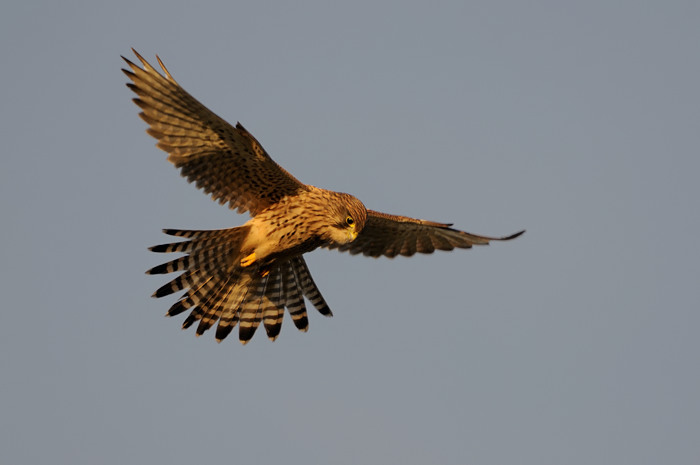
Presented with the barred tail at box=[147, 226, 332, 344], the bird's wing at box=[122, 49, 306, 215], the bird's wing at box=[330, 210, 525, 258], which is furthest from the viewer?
the bird's wing at box=[330, 210, 525, 258]

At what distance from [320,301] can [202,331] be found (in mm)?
1682

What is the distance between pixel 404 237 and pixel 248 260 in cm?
264

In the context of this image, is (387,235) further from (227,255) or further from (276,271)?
(227,255)

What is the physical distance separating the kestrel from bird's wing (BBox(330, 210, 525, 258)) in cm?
3

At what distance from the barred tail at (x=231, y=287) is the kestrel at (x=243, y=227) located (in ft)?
0.04

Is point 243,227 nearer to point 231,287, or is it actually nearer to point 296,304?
point 231,287

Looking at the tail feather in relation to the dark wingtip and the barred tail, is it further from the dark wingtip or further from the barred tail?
the dark wingtip

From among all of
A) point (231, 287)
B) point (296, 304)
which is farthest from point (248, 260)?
point (296, 304)

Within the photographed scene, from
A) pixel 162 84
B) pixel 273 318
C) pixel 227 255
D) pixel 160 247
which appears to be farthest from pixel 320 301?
pixel 162 84

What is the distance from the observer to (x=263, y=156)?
11453 mm

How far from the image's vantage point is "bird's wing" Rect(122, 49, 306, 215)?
1077cm

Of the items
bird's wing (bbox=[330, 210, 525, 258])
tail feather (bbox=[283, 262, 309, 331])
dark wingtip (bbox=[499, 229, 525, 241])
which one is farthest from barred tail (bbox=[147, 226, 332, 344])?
dark wingtip (bbox=[499, 229, 525, 241])

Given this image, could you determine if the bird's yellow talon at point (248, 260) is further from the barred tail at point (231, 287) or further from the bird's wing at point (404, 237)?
the bird's wing at point (404, 237)

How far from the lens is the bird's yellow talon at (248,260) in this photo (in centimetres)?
1212
